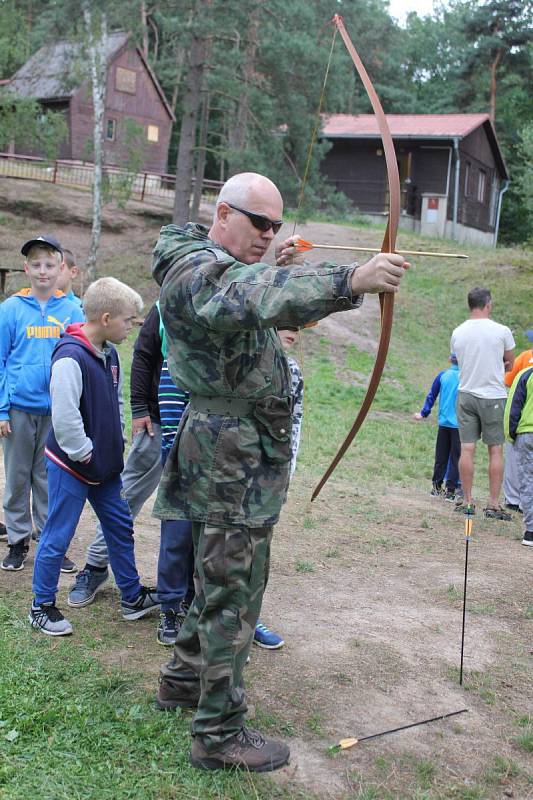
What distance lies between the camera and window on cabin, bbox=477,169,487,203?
121 feet

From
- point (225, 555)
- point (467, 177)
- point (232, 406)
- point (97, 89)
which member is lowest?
point (225, 555)

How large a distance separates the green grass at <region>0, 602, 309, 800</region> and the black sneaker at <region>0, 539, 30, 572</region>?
111 centimetres

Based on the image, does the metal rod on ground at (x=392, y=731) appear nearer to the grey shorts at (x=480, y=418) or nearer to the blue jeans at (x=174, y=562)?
the blue jeans at (x=174, y=562)

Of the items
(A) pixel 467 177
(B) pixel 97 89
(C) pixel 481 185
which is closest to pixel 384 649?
(B) pixel 97 89

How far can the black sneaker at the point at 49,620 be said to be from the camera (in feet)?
12.6

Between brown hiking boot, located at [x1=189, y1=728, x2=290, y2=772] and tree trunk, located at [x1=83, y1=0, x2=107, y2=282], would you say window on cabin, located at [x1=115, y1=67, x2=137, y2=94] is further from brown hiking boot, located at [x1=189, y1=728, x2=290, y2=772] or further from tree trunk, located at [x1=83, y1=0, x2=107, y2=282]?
brown hiking boot, located at [x1=189, y1=728, x2=290, y2=772]

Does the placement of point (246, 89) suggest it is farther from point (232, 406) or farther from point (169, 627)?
point (232, 406)

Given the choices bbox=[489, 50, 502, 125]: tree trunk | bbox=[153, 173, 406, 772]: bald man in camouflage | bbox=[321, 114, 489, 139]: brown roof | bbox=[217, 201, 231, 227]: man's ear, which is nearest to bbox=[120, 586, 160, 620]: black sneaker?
bbox=[153, 173, 406, 772]: bald man in camouflage

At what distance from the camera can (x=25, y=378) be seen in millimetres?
4715

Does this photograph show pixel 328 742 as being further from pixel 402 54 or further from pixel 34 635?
pixel 402 54

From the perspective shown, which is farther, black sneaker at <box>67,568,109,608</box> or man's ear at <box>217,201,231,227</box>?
black sneaker at <box>67,568,109,608</box>

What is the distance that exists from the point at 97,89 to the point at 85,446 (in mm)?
18164

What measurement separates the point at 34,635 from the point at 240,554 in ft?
5.03

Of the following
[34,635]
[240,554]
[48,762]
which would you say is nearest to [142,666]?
[34,635]
